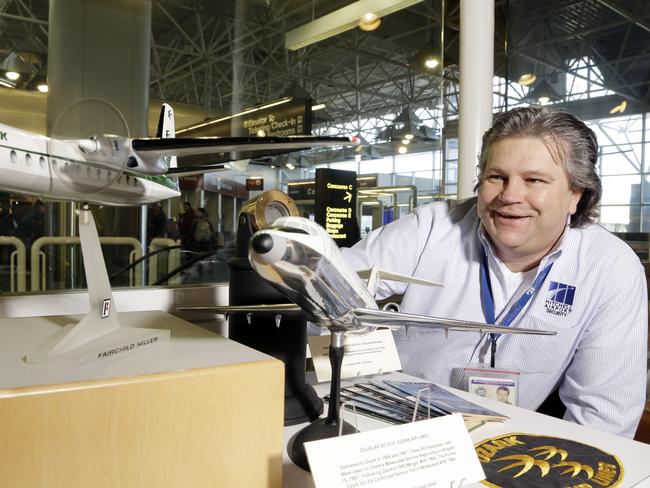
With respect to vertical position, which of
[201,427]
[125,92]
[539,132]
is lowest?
[201,427]

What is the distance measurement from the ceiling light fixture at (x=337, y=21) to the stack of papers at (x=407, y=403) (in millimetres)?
3115

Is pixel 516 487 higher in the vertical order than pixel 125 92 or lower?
lower

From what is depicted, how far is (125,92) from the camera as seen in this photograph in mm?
2188

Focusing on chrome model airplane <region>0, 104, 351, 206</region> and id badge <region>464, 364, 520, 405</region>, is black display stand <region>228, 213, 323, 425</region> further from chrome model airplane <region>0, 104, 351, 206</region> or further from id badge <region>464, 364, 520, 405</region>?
id badge <region>464, 364, 520, 405</region>

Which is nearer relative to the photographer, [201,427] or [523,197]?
[201,427]

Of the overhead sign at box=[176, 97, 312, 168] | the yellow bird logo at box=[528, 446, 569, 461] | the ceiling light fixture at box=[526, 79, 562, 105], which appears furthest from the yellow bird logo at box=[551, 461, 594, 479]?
the ceiling light fixture at box=[526, 79, 562, 105]

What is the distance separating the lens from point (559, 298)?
136cm

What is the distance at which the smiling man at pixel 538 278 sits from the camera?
1.28 meters

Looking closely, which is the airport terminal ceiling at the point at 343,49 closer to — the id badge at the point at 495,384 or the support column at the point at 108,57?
the support column at the point at 108,57

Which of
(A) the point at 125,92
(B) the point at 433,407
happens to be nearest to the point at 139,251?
(A) the point at 125,92

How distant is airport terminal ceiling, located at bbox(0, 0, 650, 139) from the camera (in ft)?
7.88

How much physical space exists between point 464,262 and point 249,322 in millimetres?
770

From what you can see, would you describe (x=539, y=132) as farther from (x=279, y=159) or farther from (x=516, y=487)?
(x=279, y=159)

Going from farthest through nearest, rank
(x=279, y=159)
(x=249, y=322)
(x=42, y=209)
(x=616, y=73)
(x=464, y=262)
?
(x=616, y=73) < (x=279, y=159) < (x=42, y=209) < (x=464, y=262) < (x=249, y=322)
